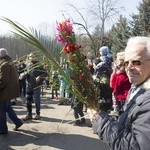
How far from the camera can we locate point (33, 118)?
28.3 ft

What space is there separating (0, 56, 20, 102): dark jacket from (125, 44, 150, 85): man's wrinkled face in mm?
4530

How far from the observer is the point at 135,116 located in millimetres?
2082

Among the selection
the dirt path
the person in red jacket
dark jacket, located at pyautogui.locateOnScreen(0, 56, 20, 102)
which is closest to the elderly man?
the dirt path

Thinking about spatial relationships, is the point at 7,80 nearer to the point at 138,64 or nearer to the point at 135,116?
the point at 138,64

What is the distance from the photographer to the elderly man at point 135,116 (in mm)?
1980

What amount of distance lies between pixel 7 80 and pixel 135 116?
16.2ft

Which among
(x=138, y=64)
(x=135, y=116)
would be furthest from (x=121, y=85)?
(x=135, y=116)

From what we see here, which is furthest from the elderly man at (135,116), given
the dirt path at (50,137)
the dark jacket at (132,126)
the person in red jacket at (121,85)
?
the person in red jacket at (121,85)

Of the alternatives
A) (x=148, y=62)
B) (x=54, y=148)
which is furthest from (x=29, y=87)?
(x=148, y=62)

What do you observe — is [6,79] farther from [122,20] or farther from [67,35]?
[122,20]

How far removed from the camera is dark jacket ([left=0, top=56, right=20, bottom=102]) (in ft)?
21.5

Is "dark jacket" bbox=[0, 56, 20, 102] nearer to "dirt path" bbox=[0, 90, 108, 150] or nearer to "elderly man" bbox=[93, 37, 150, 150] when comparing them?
"dirt path" bbox=[0, 90, 108, 150]

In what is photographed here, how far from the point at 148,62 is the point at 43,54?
79 centimetres

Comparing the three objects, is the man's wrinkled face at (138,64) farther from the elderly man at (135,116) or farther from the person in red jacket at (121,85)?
the person in red jacket at (121,85)
